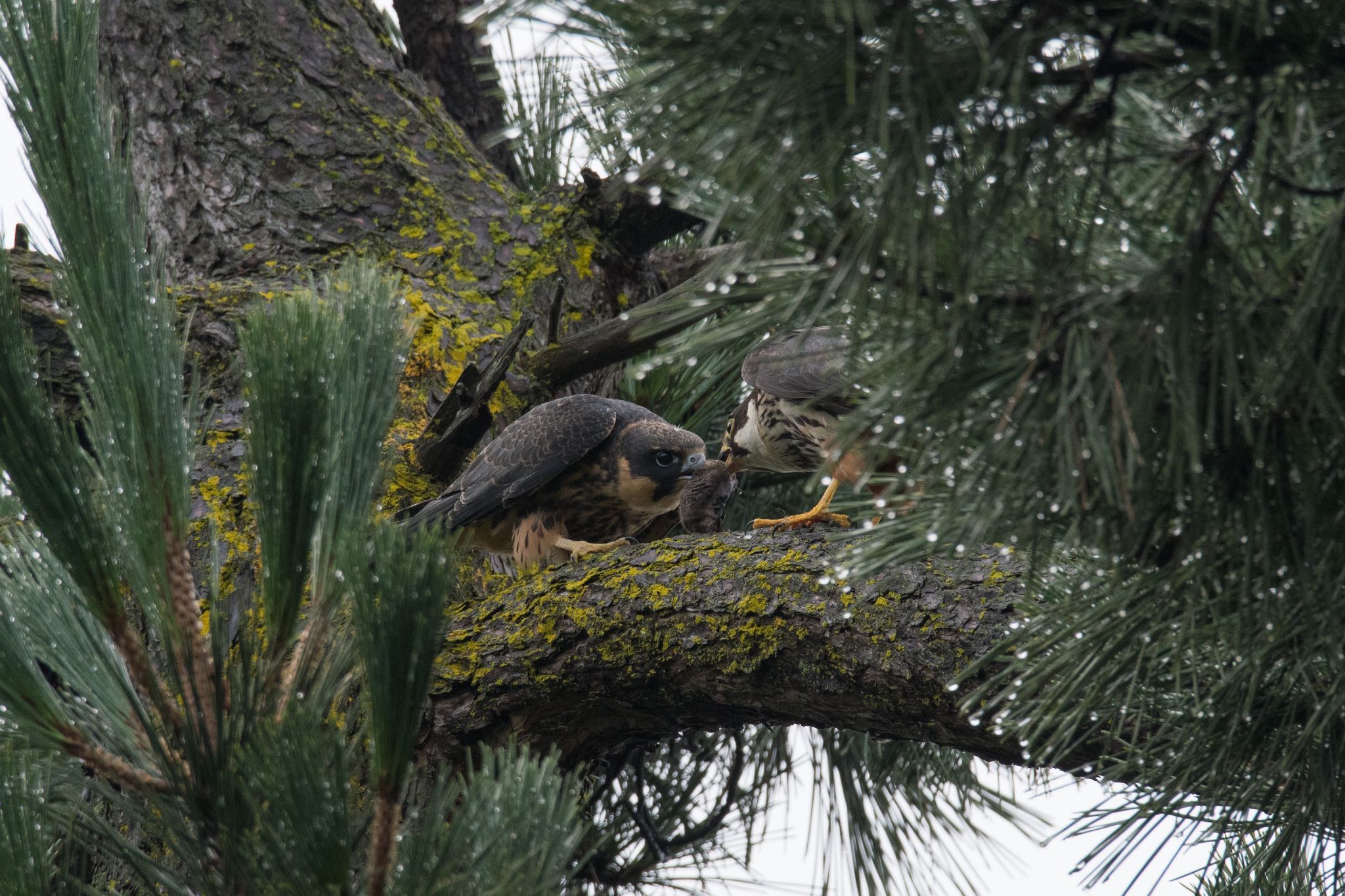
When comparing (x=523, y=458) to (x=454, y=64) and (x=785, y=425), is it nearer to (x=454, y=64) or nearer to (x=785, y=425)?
(x=785, y=425)

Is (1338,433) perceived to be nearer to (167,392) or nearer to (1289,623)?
(1289,623)

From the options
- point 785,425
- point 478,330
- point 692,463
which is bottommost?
point 692,463

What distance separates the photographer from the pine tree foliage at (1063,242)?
→ 1055 mm

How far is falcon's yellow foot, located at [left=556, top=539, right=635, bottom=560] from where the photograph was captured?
3.17 meters

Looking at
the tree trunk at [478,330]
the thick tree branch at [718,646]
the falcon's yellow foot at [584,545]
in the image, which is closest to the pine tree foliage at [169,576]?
the tree trunk at [478,330]

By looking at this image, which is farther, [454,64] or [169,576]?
[454,64]

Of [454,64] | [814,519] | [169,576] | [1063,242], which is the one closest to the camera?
[1063,242]

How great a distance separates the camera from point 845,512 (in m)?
3.27

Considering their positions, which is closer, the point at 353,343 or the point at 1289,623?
the point at 1289,623

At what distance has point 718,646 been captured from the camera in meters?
2.23

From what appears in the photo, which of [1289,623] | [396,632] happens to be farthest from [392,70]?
[1289,623]

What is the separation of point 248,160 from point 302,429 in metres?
2.62

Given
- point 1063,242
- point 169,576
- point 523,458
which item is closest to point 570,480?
point 523,458

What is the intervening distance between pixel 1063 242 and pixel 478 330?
7.89 ft
